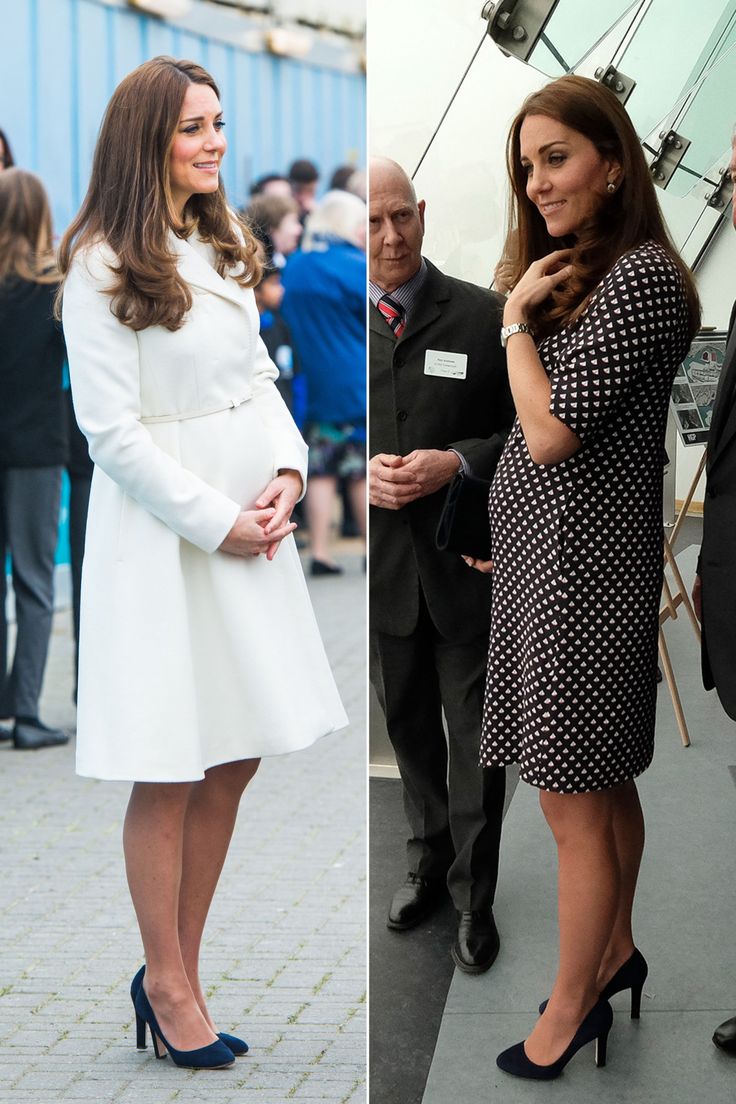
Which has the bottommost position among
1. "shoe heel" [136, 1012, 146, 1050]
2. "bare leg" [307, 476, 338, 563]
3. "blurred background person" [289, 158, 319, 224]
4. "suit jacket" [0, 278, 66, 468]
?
"bare leg" [307, 476, 338, 563]

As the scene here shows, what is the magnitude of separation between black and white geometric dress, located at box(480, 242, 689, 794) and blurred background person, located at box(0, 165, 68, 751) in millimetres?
3627

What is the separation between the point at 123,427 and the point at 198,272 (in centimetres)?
37

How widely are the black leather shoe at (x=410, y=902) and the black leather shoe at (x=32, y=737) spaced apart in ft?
11.9

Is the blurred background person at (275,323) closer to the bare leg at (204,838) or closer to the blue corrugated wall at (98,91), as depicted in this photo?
the blue corrugated wall at (98,91)

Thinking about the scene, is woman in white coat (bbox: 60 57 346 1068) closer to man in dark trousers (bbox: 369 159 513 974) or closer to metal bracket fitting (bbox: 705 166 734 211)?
man in dark trousers (bbox: 369 159 513 974)

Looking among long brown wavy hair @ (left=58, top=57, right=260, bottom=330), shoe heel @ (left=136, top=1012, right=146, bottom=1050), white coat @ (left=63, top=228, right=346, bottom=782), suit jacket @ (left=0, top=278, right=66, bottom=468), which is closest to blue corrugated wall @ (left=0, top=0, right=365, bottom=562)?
suit jacket @ (left=0, top=278, right=66, bottom=468)

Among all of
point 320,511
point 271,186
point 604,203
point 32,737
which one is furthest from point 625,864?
point 271,186

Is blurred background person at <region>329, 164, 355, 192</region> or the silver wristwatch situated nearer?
the silver wristwatch

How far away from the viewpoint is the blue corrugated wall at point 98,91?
28.8 feet

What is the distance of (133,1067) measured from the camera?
10.3 ft

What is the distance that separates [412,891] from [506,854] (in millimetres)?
172

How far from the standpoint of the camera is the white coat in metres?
2.84

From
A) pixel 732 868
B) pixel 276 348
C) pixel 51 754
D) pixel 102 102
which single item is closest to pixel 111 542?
pixel 732 868

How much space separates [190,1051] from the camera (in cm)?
307
